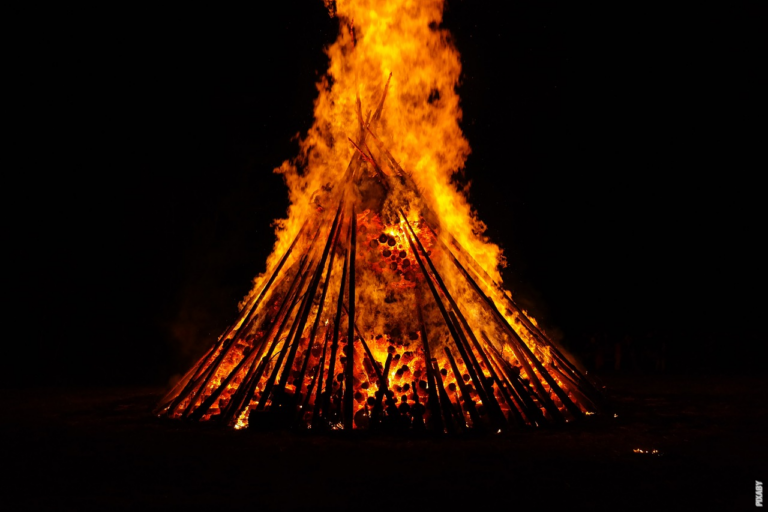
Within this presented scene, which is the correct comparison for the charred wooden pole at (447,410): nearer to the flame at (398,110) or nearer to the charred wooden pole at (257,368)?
the charred wooden pole at (257,368)

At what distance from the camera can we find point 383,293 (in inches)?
281

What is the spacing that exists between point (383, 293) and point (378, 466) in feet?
8.53

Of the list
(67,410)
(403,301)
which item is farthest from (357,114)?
(67,410)

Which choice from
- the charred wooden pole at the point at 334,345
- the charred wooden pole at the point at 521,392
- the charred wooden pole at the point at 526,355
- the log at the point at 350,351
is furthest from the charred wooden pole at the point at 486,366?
the charred wooden pole at the point at 334,345

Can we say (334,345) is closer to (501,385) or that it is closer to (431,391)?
(431,391)

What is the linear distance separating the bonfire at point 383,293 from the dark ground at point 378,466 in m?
0.46

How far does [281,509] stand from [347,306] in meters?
3.31

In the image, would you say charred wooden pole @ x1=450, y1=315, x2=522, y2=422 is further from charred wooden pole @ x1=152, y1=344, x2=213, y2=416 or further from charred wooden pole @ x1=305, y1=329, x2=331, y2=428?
charred wooden pole @ x1=152, y1=344, x2=213, y2=416

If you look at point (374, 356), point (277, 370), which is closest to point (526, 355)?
point (374, 356)

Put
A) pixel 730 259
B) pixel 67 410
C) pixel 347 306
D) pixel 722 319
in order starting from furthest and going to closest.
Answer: pixel 730 259
pixel 722 319
pixel 67 410
pixel 347 306

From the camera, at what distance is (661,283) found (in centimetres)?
1891

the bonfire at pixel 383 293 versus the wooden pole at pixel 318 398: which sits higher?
the bonfire at pixel 383 293

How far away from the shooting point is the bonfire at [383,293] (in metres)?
6.27

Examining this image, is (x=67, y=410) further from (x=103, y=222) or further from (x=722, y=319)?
(x=722, y=319)
